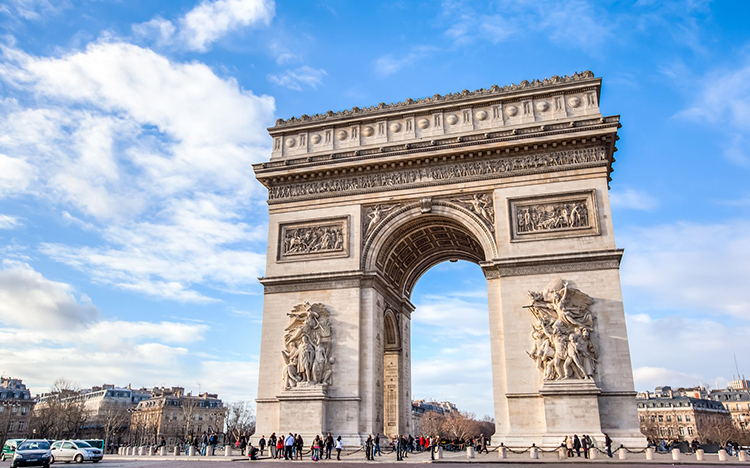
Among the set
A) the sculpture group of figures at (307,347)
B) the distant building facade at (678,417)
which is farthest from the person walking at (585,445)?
the distant building facade at (678,417)

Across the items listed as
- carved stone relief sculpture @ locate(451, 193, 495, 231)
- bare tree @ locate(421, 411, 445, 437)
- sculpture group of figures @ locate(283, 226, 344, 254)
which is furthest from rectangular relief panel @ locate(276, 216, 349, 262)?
bare tree @ locate(421, 411, 445, 437)

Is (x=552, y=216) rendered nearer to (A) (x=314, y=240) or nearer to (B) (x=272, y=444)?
(A) (x=314, y=240)

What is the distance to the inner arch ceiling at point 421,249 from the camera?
2653cm

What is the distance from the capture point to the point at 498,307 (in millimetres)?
23781

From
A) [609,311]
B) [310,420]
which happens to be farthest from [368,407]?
[609,311]

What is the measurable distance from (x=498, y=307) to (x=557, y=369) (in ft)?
11.2

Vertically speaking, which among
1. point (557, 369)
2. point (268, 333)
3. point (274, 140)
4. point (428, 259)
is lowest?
point (557, 369)

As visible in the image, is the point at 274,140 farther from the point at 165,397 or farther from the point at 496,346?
the point at 165,397

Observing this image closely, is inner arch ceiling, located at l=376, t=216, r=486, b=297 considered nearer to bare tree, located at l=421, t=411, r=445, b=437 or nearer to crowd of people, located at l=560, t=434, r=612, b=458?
crowd of people, located at l=560, t=434, r=612, b=458

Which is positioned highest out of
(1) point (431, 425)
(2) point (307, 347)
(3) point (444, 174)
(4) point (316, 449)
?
(3) point (444, 174)

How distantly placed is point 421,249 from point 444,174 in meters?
5.31

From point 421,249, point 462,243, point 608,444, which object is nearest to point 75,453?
point 421,249

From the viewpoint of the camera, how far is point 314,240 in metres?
26.7

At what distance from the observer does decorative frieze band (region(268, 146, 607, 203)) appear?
24375mm
